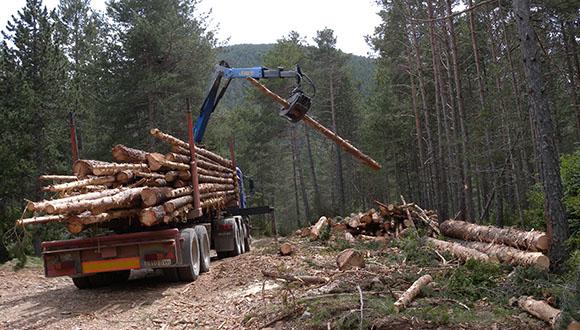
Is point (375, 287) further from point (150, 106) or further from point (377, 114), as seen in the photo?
point (377, 114)

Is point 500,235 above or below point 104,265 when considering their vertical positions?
below

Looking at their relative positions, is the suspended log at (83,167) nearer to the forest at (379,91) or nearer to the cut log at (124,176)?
the cut log at (124,176)

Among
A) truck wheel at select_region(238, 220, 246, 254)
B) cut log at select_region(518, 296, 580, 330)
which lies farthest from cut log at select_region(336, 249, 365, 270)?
truck wheel at select_region(238, 220, 246, 254)

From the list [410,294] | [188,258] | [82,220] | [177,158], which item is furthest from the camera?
[177,158]

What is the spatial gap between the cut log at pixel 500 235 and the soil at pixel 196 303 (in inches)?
105

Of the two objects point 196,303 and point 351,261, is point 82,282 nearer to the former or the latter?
point 196,303

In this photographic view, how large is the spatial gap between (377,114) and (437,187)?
1429 cm

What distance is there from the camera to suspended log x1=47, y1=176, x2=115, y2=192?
273 inches

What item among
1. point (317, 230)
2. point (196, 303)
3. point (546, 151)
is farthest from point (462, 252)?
point (317, 230)

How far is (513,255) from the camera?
766 cm

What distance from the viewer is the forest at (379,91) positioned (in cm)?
1074

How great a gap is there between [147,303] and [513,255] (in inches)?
240

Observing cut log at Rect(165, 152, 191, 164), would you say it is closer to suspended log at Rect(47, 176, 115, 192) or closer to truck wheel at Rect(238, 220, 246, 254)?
suspended log at Rect(47, 176, 115, 192)

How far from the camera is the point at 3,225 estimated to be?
1505 cm
